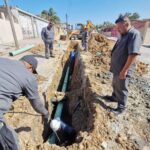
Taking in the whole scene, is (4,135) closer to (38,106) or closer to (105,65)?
(38,106)

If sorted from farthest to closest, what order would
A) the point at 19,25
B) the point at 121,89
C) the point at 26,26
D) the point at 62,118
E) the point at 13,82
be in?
the point at 26,26 < the point at 19,25 < the point at 62,118 < the point at 121,89 < the point at 13,82

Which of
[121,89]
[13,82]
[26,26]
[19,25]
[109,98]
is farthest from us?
[26,26]

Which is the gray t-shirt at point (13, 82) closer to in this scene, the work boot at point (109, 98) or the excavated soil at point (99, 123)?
the excavated soil at point (99, 123)

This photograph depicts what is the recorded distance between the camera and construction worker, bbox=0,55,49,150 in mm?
1757

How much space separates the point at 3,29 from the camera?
576 inches

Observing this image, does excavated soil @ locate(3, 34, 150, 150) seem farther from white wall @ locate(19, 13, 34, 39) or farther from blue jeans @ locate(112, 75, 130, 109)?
white wall @ locate(19, 13, 34, 39)

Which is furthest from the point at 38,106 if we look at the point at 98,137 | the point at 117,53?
the point at 117,53

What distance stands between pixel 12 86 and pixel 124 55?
1.90 m

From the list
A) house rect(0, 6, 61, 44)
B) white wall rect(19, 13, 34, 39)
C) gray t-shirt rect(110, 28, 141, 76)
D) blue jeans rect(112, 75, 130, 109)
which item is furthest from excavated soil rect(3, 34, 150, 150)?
white wall rect(19, 13, 34, 39)

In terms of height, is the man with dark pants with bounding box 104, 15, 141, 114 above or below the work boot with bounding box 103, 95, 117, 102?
above

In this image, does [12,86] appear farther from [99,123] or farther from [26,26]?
[26,26]

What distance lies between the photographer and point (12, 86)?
5.87 feet

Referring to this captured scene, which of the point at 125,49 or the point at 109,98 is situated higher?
the point at 125,49

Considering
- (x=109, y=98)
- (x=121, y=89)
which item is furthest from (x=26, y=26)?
(x=121, y=89)
